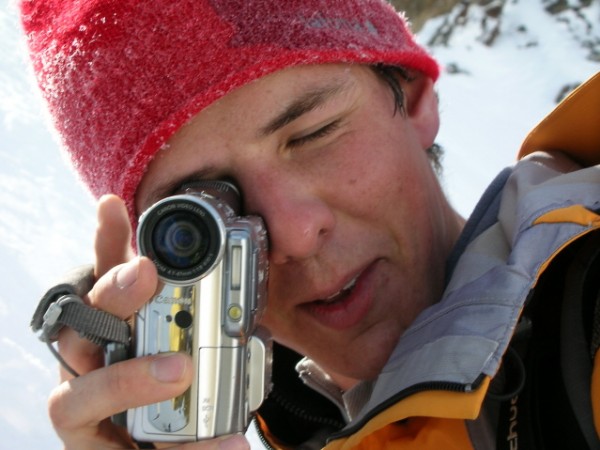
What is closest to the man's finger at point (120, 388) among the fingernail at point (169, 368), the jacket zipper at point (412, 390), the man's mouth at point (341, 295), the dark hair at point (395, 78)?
the fingernail at point (169, 368)

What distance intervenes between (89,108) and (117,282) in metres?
0.38

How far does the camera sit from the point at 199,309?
1.01m

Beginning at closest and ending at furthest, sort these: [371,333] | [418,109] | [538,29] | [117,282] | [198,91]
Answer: [117,282]
[198,91]
[371,333]
[418,109]
[538,29]

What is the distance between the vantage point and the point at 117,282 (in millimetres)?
1021

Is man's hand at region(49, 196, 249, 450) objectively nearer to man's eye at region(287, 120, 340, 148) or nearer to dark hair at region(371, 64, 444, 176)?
man's eye at region(287, 120, 340, 148)

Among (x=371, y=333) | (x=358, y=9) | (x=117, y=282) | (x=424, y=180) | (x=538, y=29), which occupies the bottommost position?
(x=538, y=29)

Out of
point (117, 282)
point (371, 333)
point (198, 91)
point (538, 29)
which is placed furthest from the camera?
point (538, 29)

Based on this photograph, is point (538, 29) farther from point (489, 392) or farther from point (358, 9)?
point (489, 392)

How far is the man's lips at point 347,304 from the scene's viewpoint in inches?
50.3

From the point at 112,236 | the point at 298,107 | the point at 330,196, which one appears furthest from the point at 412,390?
the point at 112,236

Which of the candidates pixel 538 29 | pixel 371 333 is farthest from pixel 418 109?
pixel 538 29

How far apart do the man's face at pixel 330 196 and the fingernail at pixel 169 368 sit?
0.27 meters

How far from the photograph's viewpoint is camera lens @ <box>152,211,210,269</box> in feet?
3.31

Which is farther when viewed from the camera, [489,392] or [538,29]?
[538,29]
